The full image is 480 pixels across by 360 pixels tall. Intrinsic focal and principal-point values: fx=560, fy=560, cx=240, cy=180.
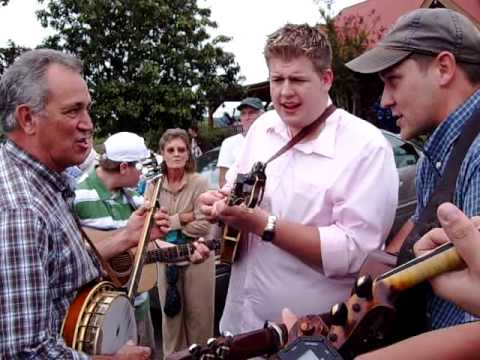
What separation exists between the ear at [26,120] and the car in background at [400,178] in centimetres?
318

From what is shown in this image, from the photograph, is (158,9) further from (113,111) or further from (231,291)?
(231,291)

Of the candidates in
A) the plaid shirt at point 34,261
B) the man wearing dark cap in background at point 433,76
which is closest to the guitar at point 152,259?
the plaid shirt at point 34,261

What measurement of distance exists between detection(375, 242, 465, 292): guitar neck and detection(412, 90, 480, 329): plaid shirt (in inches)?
6.4

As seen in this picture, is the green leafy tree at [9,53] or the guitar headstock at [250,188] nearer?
the guitar headstock at [250,188]

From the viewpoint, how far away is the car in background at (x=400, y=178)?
16.3 feet

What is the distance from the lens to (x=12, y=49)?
55.3 feet

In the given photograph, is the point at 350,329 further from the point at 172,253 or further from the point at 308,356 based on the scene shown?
the point at 172,253

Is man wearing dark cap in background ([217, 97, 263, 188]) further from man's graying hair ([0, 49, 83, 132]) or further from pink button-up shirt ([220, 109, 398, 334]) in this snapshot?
man's graying hair ([0, 49, 83, 132])

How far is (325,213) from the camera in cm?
235

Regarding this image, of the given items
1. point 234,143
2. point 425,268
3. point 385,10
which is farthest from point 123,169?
point 385,10

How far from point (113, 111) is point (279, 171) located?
16249mm

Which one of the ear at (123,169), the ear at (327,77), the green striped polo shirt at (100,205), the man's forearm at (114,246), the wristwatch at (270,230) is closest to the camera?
the wristwatch at (270,230)

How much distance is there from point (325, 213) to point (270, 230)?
0.26 meters

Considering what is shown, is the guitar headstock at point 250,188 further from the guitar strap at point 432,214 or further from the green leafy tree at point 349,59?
the green leafy tree at point 349,59
